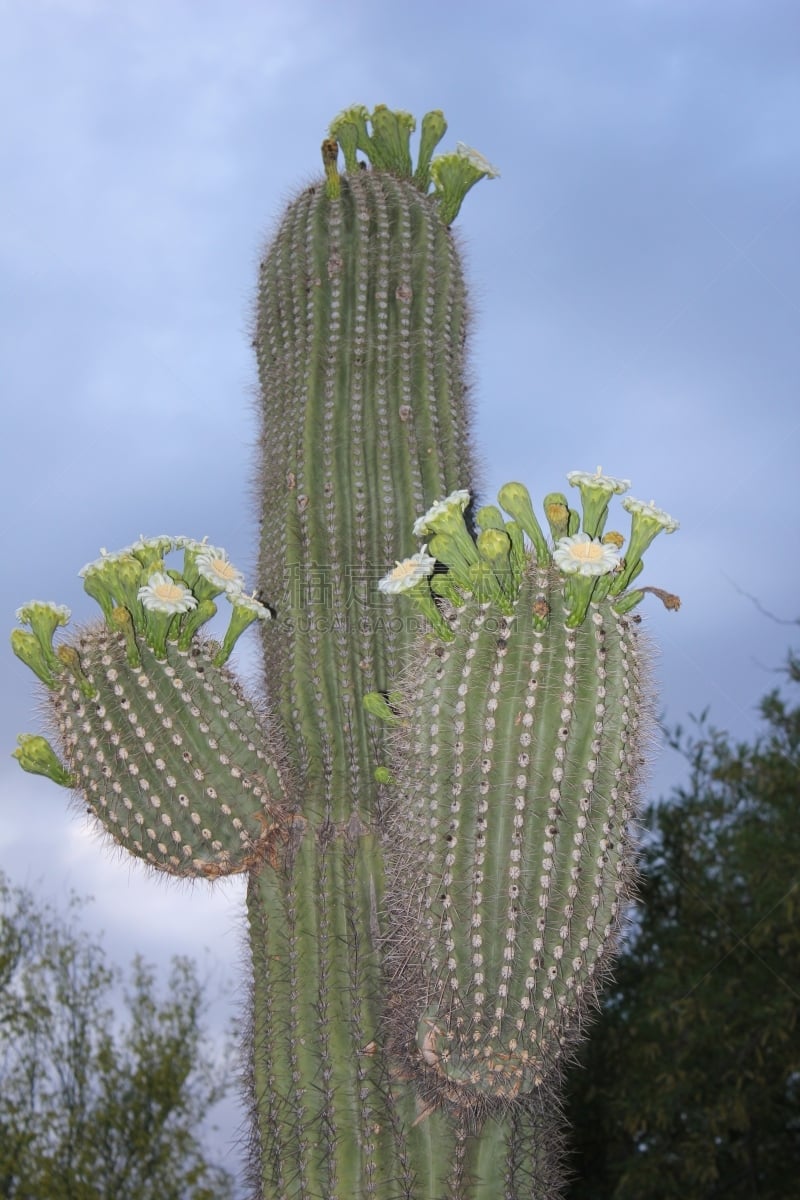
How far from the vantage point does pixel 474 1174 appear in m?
2.69

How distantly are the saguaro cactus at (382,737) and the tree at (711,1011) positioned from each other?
5.03m

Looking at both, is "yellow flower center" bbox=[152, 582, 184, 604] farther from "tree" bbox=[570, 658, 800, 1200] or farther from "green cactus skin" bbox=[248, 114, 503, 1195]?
"tree" bbox=[570, 658, 800, 1200]

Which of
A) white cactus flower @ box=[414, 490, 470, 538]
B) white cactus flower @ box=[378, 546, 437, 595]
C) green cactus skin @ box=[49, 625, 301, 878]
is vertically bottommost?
green cactus skin @ box=[49, 625, 301, 878]

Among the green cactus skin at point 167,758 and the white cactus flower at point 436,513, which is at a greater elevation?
the white cactus flower at point 436,513

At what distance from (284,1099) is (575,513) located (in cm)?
167

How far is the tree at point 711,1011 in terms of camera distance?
295 inches

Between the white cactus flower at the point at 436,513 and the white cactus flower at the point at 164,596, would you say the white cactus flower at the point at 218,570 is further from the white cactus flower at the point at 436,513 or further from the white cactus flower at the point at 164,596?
the white cactus flower at the point at 436,513

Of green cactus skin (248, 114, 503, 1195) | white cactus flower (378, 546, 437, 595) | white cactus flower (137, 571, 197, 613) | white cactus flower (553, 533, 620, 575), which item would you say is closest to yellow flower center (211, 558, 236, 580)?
white cactus flower (137, 571, 197, 613)

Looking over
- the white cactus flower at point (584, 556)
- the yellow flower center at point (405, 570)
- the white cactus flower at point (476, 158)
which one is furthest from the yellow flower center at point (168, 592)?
the white cactus flower at point (476, 158)

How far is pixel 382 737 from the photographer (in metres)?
3.06

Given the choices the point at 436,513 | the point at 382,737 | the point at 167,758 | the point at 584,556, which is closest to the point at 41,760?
the point at 167,758

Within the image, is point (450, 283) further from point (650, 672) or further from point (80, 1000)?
point (80, 1000)

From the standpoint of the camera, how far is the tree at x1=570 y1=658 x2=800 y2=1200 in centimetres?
750

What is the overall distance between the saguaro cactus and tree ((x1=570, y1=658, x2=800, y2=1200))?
5.03 m
